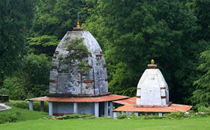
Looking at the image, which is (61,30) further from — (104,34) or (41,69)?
(104,34)

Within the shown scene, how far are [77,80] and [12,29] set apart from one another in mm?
5276

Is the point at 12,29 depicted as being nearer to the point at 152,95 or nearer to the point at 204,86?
the point at 152,95

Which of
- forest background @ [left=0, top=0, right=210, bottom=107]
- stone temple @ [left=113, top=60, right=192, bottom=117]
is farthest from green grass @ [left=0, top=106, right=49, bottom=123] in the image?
stone temple @ [left=113, top=60, right=192, bottom=117]

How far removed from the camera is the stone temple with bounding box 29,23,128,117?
90.6 feet

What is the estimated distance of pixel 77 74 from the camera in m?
27.9

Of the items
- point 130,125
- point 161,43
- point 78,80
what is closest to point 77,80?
point 78,80

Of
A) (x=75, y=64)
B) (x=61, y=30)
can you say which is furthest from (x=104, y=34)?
(x=61, y=30)

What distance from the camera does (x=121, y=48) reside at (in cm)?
3262

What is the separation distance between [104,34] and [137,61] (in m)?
3.33

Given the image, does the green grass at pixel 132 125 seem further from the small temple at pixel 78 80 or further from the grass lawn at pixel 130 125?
the small temple at pixel 78 80

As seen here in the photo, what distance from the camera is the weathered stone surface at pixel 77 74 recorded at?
27.8 metres

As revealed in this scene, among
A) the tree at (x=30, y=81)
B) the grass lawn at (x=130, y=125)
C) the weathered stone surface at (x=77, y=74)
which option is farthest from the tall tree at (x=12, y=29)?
the tree at (x=30, y=81)

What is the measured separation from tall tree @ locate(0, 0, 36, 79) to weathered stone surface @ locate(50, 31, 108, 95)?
3013 millimetres

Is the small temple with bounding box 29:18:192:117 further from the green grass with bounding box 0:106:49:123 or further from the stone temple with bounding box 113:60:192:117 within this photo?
the green grass with bounding box 0:106:49:123
